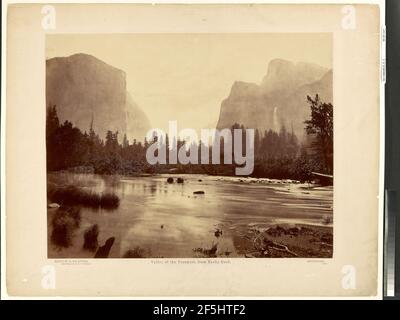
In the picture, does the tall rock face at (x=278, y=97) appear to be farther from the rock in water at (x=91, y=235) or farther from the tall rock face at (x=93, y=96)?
the rock in water at (x=91, y=235)

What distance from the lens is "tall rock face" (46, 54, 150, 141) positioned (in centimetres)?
121

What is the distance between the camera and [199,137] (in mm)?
1212

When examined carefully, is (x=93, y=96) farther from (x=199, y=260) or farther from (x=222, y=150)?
(x=199, y=260)

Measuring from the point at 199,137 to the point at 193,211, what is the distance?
0.44 feet

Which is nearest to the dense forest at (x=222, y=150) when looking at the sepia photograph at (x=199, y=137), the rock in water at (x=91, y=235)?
the sepia photograph at (x=199, y=137)

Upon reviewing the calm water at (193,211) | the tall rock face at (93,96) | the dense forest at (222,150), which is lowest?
the calm water at (193,211)

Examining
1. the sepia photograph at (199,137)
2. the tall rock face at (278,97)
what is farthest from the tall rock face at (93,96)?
the tall rock face at (278,97)

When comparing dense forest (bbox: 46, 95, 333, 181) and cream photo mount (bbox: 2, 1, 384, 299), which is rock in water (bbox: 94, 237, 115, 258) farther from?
dense forest (bbox: 46, 95, 333, 181)

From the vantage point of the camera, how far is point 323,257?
1.21 m

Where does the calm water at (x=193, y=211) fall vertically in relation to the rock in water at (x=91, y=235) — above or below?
above

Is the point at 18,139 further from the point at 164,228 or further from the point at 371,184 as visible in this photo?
the point at 371,184

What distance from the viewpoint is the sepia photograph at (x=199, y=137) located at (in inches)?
47.7

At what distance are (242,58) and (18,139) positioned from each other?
1.41 feet

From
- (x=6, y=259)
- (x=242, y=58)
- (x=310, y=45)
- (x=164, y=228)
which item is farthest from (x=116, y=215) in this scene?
(x=310, y=45)
